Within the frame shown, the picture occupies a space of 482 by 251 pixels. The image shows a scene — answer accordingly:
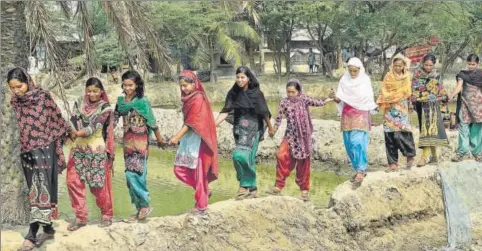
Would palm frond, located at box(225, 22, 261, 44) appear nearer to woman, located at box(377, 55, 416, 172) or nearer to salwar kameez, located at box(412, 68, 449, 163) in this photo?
salwar kameez, located at box(412, 68, 449, 163)

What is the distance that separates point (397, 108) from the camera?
7.48 m

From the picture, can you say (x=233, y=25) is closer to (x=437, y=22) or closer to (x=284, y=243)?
(x=437, y=22)

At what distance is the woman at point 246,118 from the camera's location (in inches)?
248

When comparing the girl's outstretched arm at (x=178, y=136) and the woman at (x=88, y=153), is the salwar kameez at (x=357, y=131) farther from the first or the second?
the woman at (x=88, y=153)

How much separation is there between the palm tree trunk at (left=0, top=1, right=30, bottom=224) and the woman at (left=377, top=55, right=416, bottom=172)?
412cm

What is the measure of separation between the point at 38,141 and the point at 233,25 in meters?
22.0

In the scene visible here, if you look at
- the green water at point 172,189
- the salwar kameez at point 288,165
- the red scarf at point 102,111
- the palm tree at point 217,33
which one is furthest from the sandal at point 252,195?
the palm tree at point 217,33

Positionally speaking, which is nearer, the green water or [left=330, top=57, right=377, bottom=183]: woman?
[left=330, top=57, right=377, bottom=183]: woman

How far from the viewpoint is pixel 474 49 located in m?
28.7

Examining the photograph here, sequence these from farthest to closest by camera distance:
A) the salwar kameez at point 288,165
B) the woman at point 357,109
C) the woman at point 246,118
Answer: the woman at point 357,109, the salwar kameez at point 288,165, the woman at point 246,118

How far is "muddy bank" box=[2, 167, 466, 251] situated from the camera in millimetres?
5488

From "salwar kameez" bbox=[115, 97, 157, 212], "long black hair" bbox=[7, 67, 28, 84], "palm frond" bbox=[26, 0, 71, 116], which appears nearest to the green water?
"salwar kameez" bbox=[115, 97, 157, 212]

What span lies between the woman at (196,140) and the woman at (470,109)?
143 inches

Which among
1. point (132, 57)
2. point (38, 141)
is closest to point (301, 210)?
point (132, 57)
